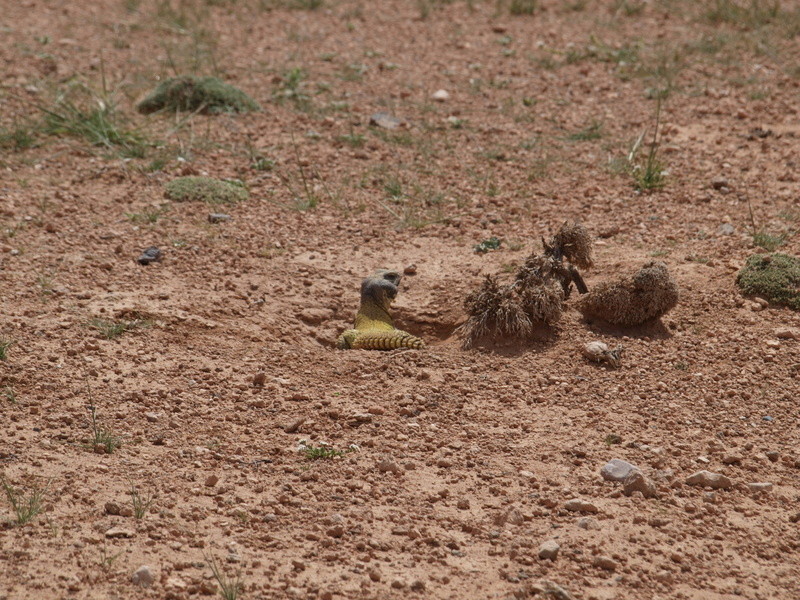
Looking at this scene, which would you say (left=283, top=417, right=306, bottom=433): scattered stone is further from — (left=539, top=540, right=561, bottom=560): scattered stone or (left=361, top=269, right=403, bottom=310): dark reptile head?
(left=539, top=540, right=561, bottom=560): scattered stone

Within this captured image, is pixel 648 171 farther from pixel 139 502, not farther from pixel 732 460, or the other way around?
pixel 139 502

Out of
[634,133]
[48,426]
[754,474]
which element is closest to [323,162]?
[634,133]

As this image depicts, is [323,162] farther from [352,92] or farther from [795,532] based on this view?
[795,532]

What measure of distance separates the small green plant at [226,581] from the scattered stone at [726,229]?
4.26 meters

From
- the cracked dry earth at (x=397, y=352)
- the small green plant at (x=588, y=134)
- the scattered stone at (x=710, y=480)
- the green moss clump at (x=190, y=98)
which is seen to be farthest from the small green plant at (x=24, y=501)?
the small green plant at (x=588, y=134)

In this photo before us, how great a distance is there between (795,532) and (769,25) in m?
7.65

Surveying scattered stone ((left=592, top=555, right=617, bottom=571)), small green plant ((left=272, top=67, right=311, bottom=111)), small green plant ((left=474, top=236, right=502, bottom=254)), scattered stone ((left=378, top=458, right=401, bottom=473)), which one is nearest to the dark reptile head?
small green plant ((left=474, top=236, right=502, bottom=254))

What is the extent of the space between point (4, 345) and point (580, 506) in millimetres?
3019

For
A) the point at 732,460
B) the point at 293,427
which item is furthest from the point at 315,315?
the point at 732,460

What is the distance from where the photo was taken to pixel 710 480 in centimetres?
427

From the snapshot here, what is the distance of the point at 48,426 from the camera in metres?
4.58

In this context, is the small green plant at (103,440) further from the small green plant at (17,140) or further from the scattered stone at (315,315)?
the small green plant at (17,140)

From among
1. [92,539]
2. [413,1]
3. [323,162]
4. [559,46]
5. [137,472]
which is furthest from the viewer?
[413,1]

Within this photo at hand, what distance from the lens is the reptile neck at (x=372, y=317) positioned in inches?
225
